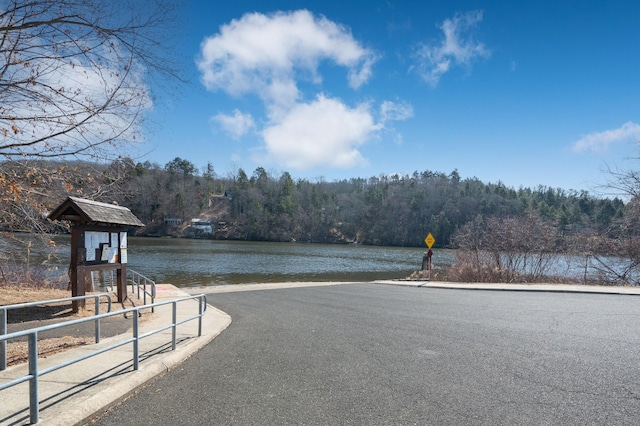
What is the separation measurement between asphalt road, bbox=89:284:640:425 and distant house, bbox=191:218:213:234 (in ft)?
420

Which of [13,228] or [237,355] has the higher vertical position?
[13,228]

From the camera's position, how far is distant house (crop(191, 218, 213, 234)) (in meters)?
134

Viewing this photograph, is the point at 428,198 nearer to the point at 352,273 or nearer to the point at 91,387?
the point at 352,273

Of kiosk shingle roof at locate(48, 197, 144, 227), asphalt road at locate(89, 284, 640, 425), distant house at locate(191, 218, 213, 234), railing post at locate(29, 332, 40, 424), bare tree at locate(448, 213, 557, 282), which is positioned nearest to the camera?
railing post at locate(29, 332, 40, 424)

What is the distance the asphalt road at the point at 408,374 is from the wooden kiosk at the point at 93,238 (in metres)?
4.52

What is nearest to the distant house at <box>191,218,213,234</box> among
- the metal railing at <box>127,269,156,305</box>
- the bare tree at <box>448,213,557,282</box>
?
the bare tree at <box>448,213,557,282</box>

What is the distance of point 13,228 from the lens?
1291 cm

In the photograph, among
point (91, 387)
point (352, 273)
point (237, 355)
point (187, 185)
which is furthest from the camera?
point (187, 185)

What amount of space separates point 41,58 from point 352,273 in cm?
3542

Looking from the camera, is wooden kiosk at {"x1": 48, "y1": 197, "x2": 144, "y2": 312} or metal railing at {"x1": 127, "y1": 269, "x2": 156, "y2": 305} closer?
wooden kiosk at {"x1": 48, "y1": 197, "x2": 144, "y2": 312}

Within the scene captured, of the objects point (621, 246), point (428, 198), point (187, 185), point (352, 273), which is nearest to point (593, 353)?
point (621, 246)

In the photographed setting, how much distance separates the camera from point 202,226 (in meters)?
136

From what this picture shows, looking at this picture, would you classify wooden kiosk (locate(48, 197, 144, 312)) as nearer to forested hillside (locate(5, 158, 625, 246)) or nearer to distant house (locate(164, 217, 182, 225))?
forested hillside (locate(5, 158, 625, 246))

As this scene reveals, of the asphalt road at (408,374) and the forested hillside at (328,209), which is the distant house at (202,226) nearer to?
the forested hillside at (328,209)
